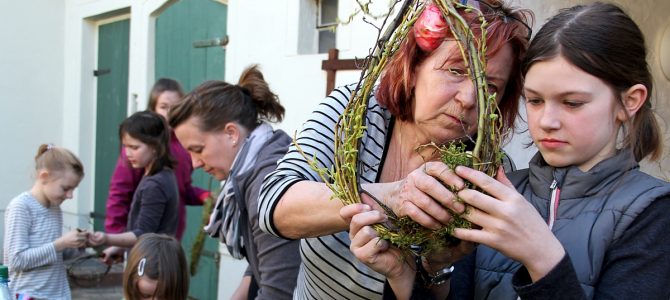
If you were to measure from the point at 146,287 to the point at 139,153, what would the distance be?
4.18 feet

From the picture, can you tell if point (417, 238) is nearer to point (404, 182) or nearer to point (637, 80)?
point (404, 182)

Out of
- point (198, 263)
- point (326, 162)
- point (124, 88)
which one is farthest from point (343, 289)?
point (124, 88)

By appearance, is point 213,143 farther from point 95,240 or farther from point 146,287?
point 95,240

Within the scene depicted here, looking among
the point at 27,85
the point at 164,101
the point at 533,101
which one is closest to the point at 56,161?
the point at 164,101

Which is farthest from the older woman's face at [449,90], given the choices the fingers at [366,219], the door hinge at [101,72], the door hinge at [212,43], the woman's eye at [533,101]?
the door hinge at [101,72]

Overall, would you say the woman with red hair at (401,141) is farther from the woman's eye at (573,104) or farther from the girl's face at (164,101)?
the girl's face at (164,101)

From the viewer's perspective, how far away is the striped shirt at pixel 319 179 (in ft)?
5.44

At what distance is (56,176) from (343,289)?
3.06 m

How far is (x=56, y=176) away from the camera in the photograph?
173 inches

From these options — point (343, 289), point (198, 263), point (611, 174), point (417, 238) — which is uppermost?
point (611, 174)

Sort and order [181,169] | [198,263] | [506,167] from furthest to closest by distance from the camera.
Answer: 1. [198,263]
2. [181,169]
3. [506,167]

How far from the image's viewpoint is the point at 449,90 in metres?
1.45

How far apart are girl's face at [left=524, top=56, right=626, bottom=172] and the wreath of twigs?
0.29 ft

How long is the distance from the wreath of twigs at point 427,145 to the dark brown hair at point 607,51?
0.47 ft
